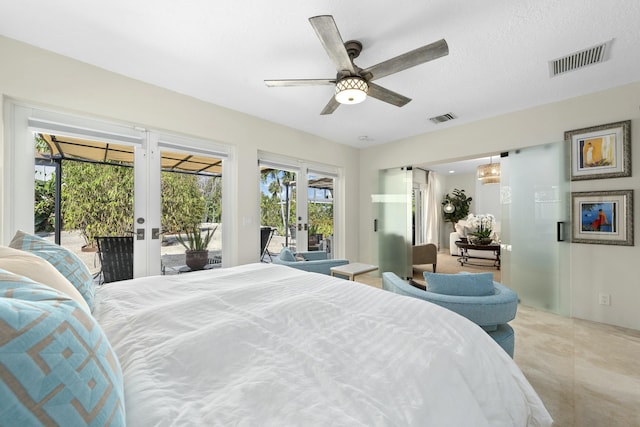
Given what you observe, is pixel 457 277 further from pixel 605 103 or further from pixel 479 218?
pixel 479 218

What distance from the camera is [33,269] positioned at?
0.79 m

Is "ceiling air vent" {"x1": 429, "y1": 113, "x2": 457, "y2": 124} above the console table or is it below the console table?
above

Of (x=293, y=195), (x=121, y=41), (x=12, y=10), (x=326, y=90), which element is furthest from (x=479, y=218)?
(x=12, y=10)

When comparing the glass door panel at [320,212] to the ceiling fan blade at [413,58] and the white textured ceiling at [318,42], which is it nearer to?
the white textured ceiling at [318,42]

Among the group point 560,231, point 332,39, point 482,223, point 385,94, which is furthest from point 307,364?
point 482,223

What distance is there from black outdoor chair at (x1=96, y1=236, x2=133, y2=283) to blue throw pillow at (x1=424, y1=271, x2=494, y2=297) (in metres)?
3.03

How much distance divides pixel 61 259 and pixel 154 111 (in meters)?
2.14

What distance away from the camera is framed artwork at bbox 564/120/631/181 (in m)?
2.79

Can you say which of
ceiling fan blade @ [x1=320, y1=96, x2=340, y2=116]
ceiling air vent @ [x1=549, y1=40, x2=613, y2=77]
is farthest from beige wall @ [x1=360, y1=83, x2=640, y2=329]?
ceiling fan blade @ [x1=320, y1=96, x2=340, y2=116]

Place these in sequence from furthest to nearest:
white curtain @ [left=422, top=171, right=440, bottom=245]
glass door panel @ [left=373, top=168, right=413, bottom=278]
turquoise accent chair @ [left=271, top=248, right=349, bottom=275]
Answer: white curtain @ [left=422, top=171, right=440, bottom=245]
glass door panel @ [left=373, top=168, right=413, bottom=278]
turquoise accent chair @ [left=271, top=248, right=349, bottom=275]

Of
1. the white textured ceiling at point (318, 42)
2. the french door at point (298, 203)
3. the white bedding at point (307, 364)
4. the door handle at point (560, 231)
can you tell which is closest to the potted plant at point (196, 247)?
the french door at point (298, 203)

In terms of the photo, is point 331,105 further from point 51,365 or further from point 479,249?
point 479,249

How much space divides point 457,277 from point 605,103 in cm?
291

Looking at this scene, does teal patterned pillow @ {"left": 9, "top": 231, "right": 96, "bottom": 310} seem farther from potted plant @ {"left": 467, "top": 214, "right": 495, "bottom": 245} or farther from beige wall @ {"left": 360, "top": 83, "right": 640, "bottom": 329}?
potted plant @ {"left": 467, "top": 214, "right": 495, "bottom": 245}
